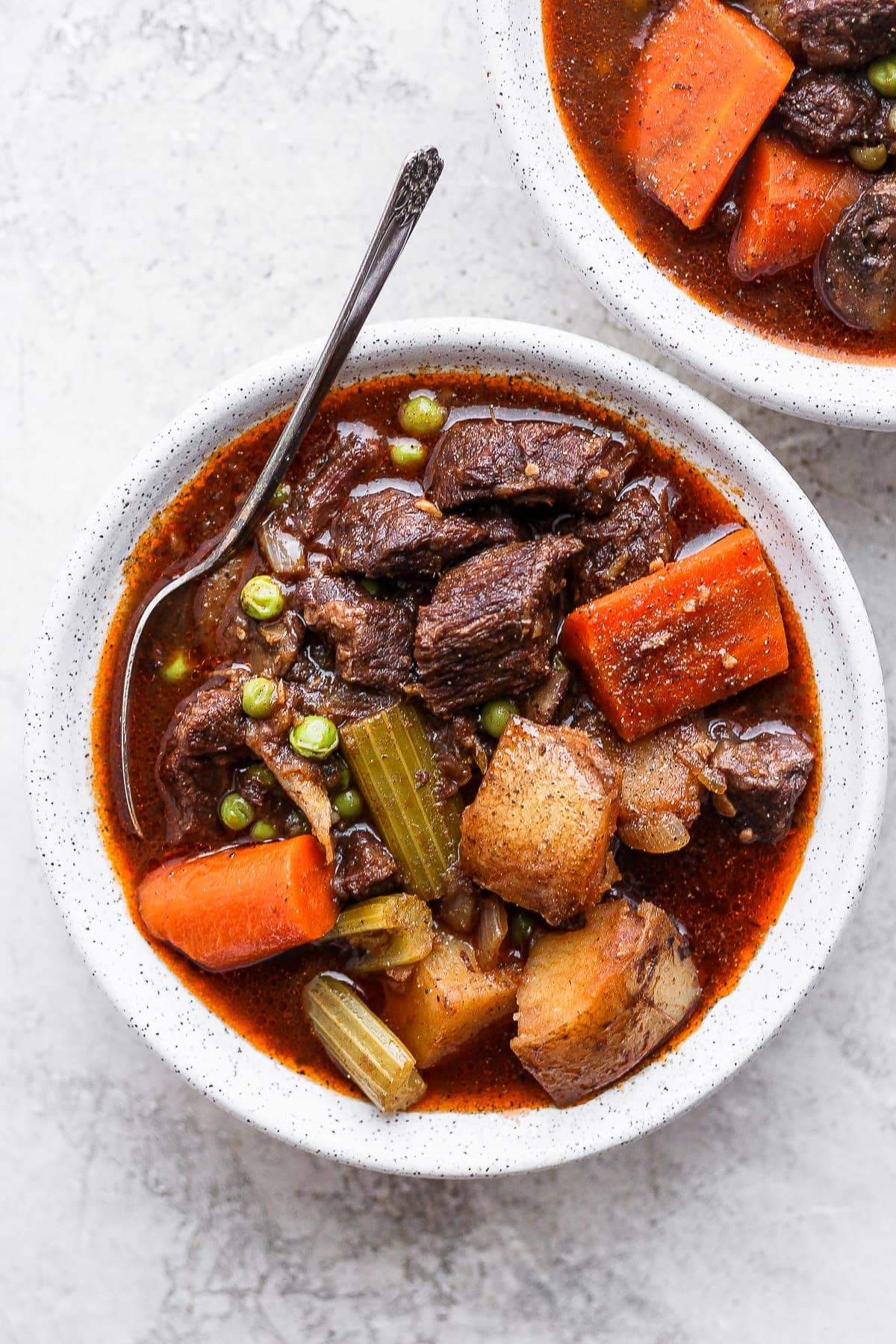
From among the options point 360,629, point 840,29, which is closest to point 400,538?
point 360,629

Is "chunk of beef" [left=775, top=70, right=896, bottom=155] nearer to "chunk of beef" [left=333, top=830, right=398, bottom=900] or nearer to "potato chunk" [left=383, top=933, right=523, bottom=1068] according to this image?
"chunk of beef" [left=333, top=830, right=398, bottom=900]

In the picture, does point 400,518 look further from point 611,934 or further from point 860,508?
point 860,508

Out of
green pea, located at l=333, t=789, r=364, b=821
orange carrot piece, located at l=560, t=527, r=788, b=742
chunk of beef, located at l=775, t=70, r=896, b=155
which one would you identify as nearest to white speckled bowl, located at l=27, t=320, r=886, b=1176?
orange carrot piece, located at l=560, t=527, r=788, b=742

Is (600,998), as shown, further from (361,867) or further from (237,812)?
(237,812)

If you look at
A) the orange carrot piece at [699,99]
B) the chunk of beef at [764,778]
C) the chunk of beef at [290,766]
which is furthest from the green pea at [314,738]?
the orange carrot piece at [699,99]

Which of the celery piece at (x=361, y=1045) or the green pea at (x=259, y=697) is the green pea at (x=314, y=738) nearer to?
the green pea at (x=259, y=697)

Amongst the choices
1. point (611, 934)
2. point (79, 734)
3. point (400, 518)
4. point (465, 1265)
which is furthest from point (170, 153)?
point (465, 1265)
